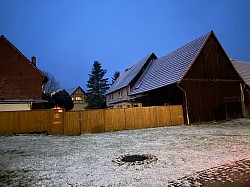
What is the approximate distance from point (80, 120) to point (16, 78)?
15516 mm

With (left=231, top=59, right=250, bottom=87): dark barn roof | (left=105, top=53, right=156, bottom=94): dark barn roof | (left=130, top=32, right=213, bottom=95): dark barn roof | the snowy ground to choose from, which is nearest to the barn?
(left=130, top=32, right=213, bottom=95): dark barn roof

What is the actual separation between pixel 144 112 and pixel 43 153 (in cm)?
1055

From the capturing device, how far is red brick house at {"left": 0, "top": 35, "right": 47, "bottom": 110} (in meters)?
27.3

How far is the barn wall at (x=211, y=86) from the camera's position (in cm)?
2065

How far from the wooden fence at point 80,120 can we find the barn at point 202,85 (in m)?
2.84

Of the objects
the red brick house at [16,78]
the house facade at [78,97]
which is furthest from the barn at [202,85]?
the house facade at [78,97]

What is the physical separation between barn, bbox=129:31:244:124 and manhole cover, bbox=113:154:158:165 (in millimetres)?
12192

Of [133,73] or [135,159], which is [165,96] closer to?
[133,73]

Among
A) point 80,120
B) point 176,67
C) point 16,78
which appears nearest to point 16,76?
point 16,78

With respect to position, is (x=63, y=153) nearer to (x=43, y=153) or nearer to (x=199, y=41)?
(x=43, y=153)

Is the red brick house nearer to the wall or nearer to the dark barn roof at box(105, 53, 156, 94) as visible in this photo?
the wall

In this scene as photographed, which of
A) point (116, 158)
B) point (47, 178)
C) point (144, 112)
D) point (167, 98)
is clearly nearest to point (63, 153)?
point (116, 158)

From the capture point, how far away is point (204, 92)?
21328 millimetres

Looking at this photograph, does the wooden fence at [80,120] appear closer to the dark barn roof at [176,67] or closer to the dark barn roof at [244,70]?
the dark barn roof at [176,67]
